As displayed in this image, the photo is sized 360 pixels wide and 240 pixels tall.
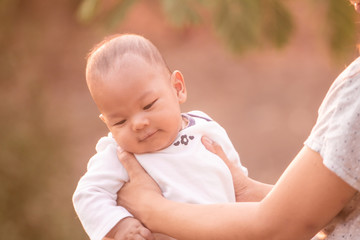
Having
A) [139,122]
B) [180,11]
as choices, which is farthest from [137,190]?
[180,11]

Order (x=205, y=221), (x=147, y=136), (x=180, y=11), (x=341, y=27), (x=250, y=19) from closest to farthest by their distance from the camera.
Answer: (x=205, y=221) < (x=147, y=136) < (x=180, y=11) < (x=250, y=19) < (x=341, y=27)

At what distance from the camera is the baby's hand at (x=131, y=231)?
5.41 ft

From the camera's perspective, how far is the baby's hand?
1.65 meters

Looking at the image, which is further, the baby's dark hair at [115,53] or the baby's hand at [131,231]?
the baby's dark hair at [115,53]

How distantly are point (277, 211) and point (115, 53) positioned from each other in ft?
2.21

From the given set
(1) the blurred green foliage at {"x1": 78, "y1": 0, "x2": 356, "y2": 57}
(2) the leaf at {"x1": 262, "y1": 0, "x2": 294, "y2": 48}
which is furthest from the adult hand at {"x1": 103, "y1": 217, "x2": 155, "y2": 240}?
(2) the leaf at {"x1": 262, "y1": 0, "x2": 294, "y2": 48}

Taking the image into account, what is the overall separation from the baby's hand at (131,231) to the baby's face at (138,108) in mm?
205

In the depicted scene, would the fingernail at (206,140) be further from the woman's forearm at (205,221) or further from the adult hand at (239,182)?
the woman's forearm at (205,221)

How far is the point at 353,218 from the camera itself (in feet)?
4.49

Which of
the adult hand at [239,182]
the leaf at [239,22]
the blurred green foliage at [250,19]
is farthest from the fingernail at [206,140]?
the leaf at [239,22]

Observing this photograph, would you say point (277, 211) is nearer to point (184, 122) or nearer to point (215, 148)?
point (215, 148)

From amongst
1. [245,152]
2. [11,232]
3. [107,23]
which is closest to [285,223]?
[107,23]

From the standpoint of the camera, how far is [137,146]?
5.78 feet

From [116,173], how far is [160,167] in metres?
0.12
